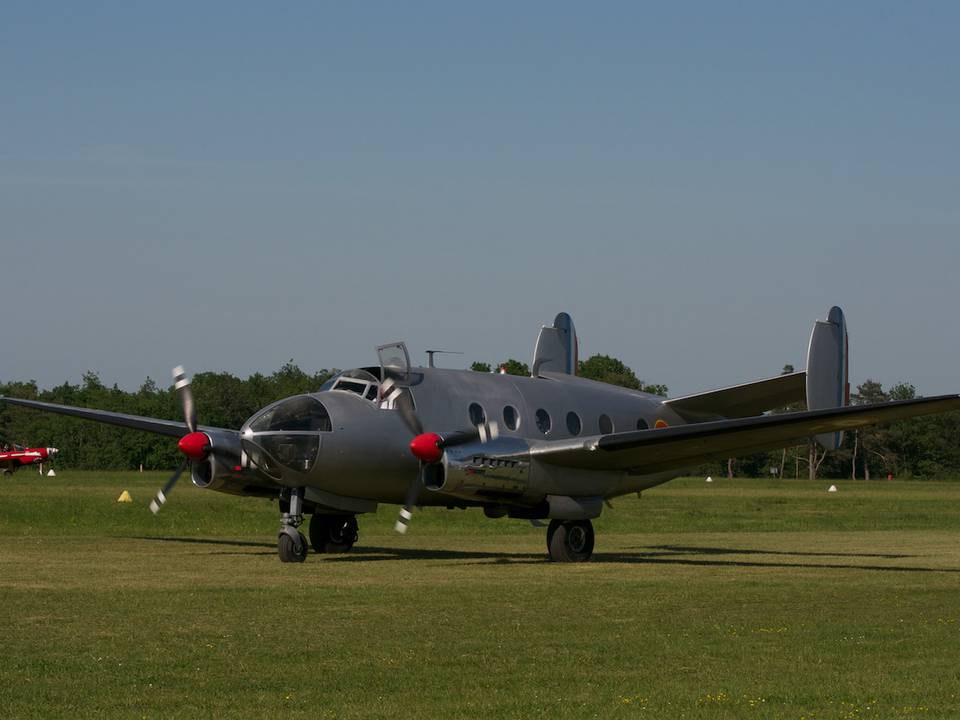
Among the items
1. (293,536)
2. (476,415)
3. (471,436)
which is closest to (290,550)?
(293,536)

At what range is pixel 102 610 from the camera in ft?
55.4

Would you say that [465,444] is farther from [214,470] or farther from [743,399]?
[743,399]

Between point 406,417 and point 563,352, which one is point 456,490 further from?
point 563,352

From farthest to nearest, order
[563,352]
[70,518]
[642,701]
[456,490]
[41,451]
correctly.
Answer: [41,451] < [70,518] < [563,352] < [456,490] < [642,701]

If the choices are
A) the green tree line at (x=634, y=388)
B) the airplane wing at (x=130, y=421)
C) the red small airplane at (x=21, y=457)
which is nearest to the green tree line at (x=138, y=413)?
the green tree line at (x=634, y=388)

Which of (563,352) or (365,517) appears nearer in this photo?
(563,352)

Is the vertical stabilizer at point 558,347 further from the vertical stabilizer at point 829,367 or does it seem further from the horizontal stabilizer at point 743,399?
the vertical stabilizer at point 829,367

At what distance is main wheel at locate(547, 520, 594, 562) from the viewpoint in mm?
26375

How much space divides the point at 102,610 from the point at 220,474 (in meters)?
9.07

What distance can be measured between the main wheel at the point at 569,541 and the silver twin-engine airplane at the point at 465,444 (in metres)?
0.03

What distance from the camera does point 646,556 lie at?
2883 centimetres

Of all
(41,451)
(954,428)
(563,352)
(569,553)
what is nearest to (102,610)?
(569,553)

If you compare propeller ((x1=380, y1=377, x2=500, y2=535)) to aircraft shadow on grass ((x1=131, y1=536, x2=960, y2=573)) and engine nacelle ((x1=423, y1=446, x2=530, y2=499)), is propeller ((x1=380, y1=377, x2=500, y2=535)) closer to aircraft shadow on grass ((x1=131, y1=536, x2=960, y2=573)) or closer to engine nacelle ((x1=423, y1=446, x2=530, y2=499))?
engine nacelle ((x1=423, y1=446, x2=530, y2=499))

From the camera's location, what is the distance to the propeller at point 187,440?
985 inches
